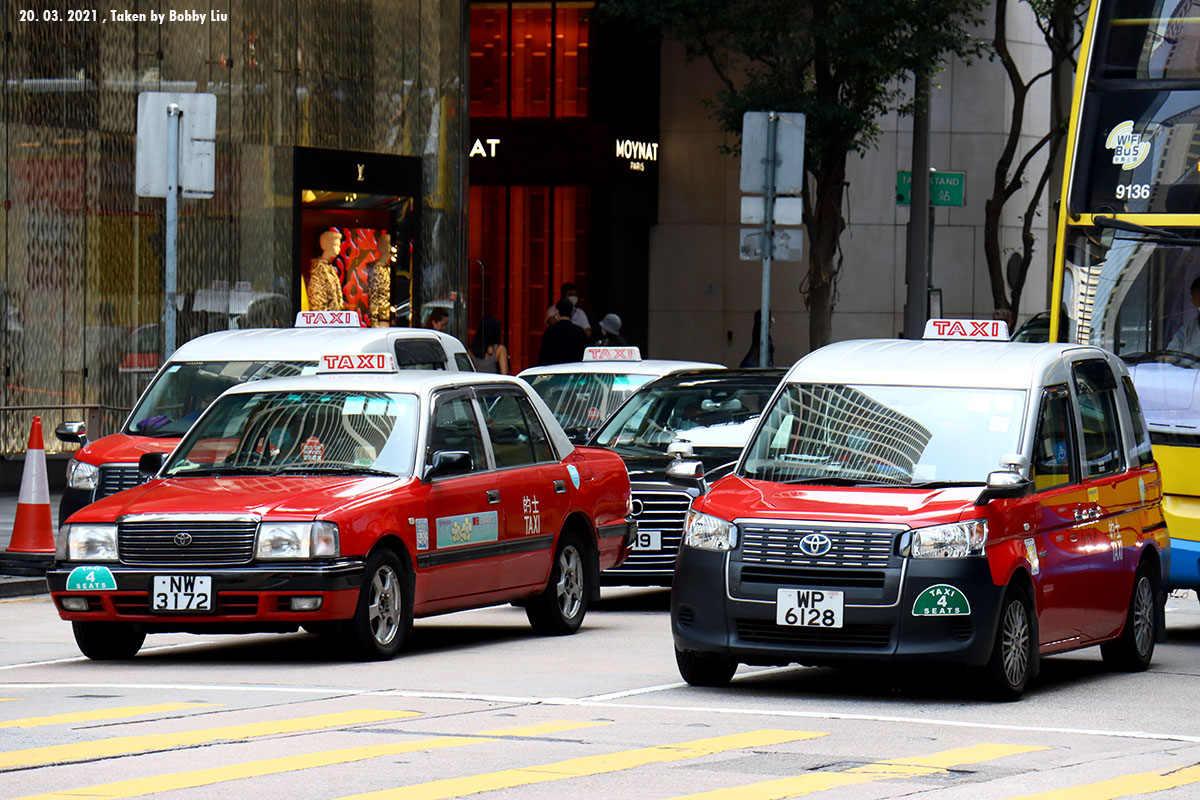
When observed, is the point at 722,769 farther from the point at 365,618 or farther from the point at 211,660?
the point at 211,660

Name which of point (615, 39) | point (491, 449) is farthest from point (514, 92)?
point (491, 449)

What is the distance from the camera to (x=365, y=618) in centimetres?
1141

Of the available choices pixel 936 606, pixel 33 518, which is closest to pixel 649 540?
pixel 33 518

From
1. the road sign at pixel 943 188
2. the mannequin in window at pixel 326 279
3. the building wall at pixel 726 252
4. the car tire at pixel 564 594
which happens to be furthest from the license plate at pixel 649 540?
the building wall at pixel 726 252

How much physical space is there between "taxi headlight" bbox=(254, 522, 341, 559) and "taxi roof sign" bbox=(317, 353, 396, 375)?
1.96 metres

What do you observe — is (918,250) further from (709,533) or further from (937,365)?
(709,533)

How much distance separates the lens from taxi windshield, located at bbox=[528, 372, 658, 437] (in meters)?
18.2

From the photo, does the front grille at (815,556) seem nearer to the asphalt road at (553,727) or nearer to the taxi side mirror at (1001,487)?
the taxi side mirror at (1001,487)

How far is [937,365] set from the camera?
1136 centimetres

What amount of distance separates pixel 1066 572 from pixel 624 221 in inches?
1114

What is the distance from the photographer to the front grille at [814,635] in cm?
1011

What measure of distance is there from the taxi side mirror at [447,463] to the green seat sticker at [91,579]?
181 cm

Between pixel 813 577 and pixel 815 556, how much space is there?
0.11 m

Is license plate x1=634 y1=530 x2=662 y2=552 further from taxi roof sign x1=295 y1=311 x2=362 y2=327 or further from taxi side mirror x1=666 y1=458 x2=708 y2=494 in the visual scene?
taxi roof sign x1=295 y1=311 x2=362 y2=327
